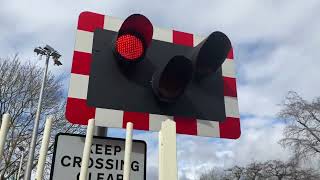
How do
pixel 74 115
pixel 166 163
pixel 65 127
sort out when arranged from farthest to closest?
pixel 65 127
pixel 74 115
pixel 166 163

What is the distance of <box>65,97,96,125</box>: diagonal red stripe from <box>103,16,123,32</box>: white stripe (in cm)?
62

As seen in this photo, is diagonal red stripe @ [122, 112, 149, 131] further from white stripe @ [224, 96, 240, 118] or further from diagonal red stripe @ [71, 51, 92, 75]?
white stripe @ [224, 96, 240, 118]

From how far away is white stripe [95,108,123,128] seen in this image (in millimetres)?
2340

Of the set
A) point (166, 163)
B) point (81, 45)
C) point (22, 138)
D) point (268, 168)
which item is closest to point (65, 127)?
point (22, 138)

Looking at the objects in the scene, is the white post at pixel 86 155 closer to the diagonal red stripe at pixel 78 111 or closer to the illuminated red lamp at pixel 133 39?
the diagonal red stripe at pixel 78 111

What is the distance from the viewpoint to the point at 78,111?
2.34 m

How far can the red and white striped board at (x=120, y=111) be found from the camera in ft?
7.70

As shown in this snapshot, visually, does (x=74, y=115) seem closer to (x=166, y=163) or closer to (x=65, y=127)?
(x=166, y=163)

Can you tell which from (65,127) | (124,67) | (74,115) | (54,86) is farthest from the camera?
(54,86)

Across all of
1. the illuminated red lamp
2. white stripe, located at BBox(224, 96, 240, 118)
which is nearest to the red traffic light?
the illuminated red lamp

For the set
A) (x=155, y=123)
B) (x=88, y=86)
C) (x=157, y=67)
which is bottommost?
(x=155, y=123)

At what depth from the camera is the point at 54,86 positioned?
2014 centimetres

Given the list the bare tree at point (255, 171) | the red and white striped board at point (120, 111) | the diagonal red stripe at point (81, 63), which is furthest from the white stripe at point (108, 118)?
the bare tree at point (255, 171)

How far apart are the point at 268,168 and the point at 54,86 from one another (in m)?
40.4
